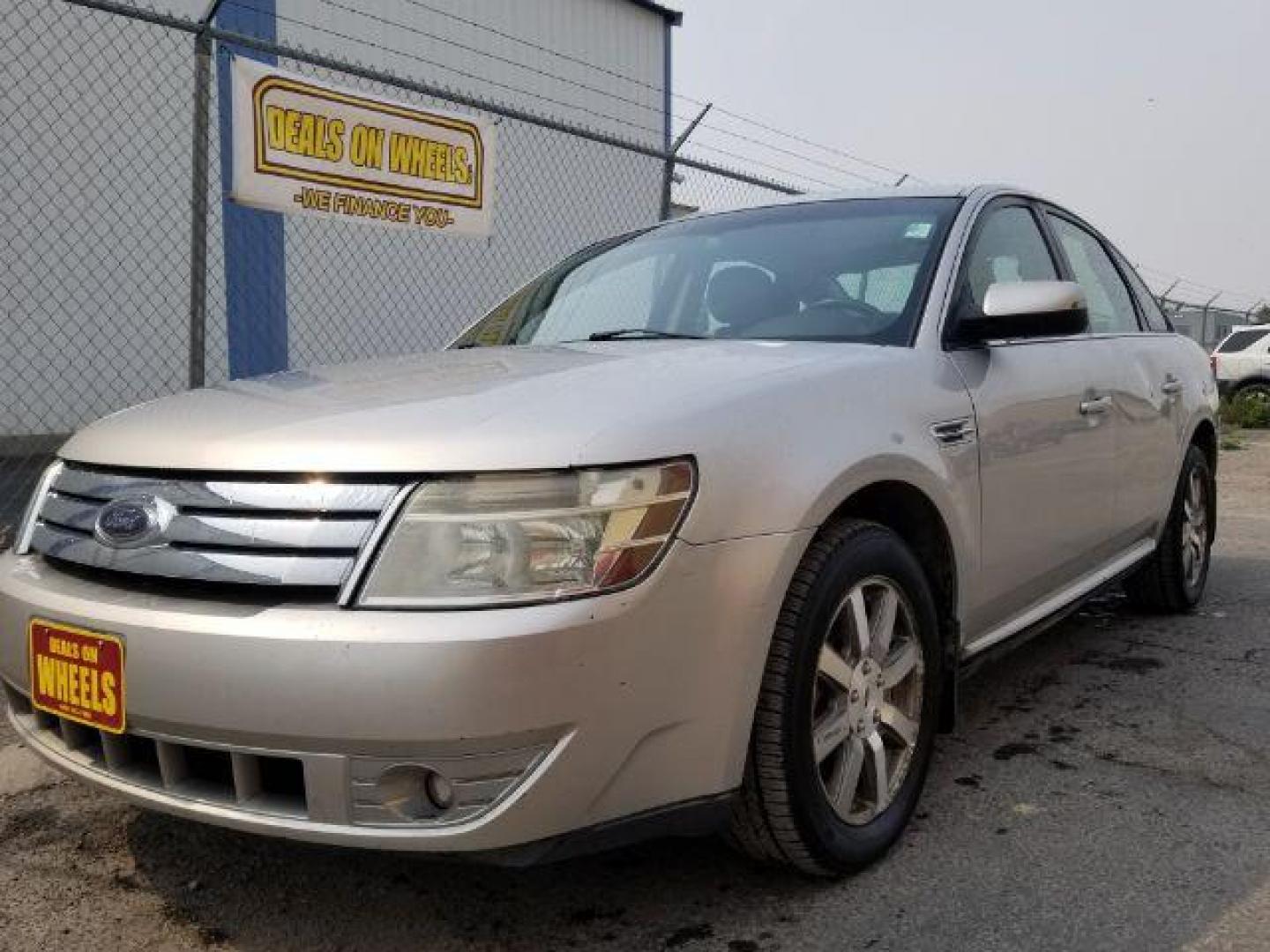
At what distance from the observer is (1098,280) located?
3855 mm

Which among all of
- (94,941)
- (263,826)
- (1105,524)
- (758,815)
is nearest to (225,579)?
(263,826)

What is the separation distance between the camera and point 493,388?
2.08 meters

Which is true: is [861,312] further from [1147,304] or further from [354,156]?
[354,156]

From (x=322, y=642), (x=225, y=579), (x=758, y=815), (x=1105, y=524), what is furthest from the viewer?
(x=1105, y=524)

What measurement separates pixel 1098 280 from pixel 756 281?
62.4 inches

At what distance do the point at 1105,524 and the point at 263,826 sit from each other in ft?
8.58

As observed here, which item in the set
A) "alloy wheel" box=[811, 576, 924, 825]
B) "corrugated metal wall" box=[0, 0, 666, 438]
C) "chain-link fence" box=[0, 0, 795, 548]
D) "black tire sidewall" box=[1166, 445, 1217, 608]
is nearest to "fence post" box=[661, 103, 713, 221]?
"chain-link fence" box=[0, 0, 795, 548]

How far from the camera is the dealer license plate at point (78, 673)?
1.81 m

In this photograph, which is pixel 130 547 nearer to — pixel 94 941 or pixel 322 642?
pixel 322 642

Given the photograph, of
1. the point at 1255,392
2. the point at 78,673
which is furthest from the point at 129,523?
the point at 1255,392

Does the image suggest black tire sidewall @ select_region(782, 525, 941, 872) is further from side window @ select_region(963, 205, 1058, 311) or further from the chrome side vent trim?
side window @ select_region(963, 205, 1058, 311)

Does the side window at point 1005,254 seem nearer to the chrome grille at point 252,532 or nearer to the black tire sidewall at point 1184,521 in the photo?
the black tire sidewall at point 1184,521

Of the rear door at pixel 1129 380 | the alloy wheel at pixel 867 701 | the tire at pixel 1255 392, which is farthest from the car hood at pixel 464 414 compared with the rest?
the tire at pixel 1255 392

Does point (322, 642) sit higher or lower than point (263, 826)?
higher
